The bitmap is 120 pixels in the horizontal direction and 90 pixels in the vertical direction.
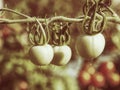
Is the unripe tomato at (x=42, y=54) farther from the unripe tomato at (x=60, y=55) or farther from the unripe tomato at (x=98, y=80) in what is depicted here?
the unripe tomato at (x=98, y=80)

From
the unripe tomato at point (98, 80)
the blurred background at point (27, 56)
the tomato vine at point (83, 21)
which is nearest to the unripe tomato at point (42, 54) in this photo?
the tomato vine at point (83, 21)

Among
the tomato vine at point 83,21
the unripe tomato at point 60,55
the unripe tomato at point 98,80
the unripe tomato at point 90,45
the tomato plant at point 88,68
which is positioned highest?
the tomato vine at point 83,21

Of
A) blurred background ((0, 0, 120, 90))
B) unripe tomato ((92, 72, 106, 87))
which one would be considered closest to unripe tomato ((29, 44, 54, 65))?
blurred background ((0, 0, 120, 90))

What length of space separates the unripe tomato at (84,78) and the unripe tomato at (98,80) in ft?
0.06

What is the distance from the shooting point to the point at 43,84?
66.4 inches

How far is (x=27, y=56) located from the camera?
1.69 meters

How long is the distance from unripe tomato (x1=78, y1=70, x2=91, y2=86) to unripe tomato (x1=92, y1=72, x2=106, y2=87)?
19 millimetres

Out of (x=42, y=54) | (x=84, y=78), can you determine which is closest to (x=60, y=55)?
(x=42, y=54)

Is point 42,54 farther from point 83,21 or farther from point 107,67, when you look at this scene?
point 107,67

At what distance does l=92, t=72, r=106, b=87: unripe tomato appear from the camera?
1.78 m

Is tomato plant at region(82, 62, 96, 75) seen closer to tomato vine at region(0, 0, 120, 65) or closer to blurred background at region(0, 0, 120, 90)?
blurred background at region(0, 0, 120, 90)

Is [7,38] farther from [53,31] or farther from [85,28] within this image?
[85,28]

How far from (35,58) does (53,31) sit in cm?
9

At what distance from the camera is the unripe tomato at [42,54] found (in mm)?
1086
